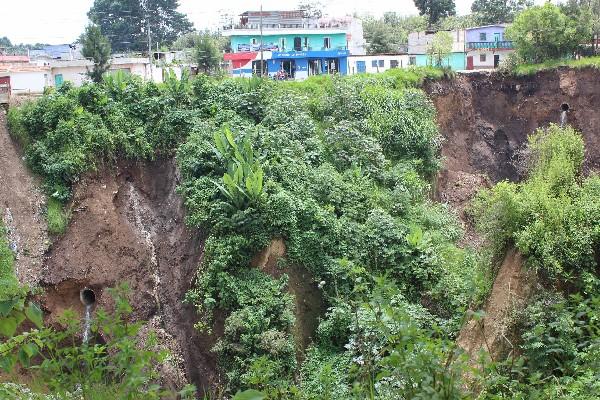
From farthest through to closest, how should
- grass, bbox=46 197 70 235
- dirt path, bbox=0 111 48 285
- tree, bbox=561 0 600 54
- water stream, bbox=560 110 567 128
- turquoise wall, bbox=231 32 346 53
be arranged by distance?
turquoise wall, bbox=231 32 346 53
tree, bbox=561 0 600 54
water stream, bbox=560 110 567 128
grass, bbox=46 197 70 235
dirt path, bbox=0 111 48 285

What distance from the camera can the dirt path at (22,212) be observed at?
14252 mm

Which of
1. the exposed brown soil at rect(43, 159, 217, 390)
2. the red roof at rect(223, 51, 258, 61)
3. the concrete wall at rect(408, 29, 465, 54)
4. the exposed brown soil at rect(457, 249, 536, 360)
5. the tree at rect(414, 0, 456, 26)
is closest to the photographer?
the exposed brown soil at rect(457, 249, 536, 360)

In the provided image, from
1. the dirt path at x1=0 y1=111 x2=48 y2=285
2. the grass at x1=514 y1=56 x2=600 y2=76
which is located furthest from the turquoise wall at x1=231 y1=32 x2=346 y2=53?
the dirt path at x1=0 y1=111 x2=48 y2=285

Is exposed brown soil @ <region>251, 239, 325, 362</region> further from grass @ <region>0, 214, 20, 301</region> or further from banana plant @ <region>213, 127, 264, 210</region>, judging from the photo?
grass @ <region>0, 214, 20, 301</region>

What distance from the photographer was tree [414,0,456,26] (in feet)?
136

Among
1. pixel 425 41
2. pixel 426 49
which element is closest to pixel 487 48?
pixel 426 49

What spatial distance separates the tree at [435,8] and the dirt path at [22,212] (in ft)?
103

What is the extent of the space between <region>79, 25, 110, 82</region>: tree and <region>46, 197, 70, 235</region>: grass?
825cm

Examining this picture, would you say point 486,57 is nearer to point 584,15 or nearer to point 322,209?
point 584,15

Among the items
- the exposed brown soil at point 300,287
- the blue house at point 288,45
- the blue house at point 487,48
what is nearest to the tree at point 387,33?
the blue house at point 288,45

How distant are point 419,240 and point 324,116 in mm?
6453

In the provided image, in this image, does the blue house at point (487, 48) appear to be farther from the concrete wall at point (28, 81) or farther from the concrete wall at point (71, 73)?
the concrete wall at point (28, 81)

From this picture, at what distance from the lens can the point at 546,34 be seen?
26438 millimetres

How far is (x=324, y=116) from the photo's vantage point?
63.6ft
